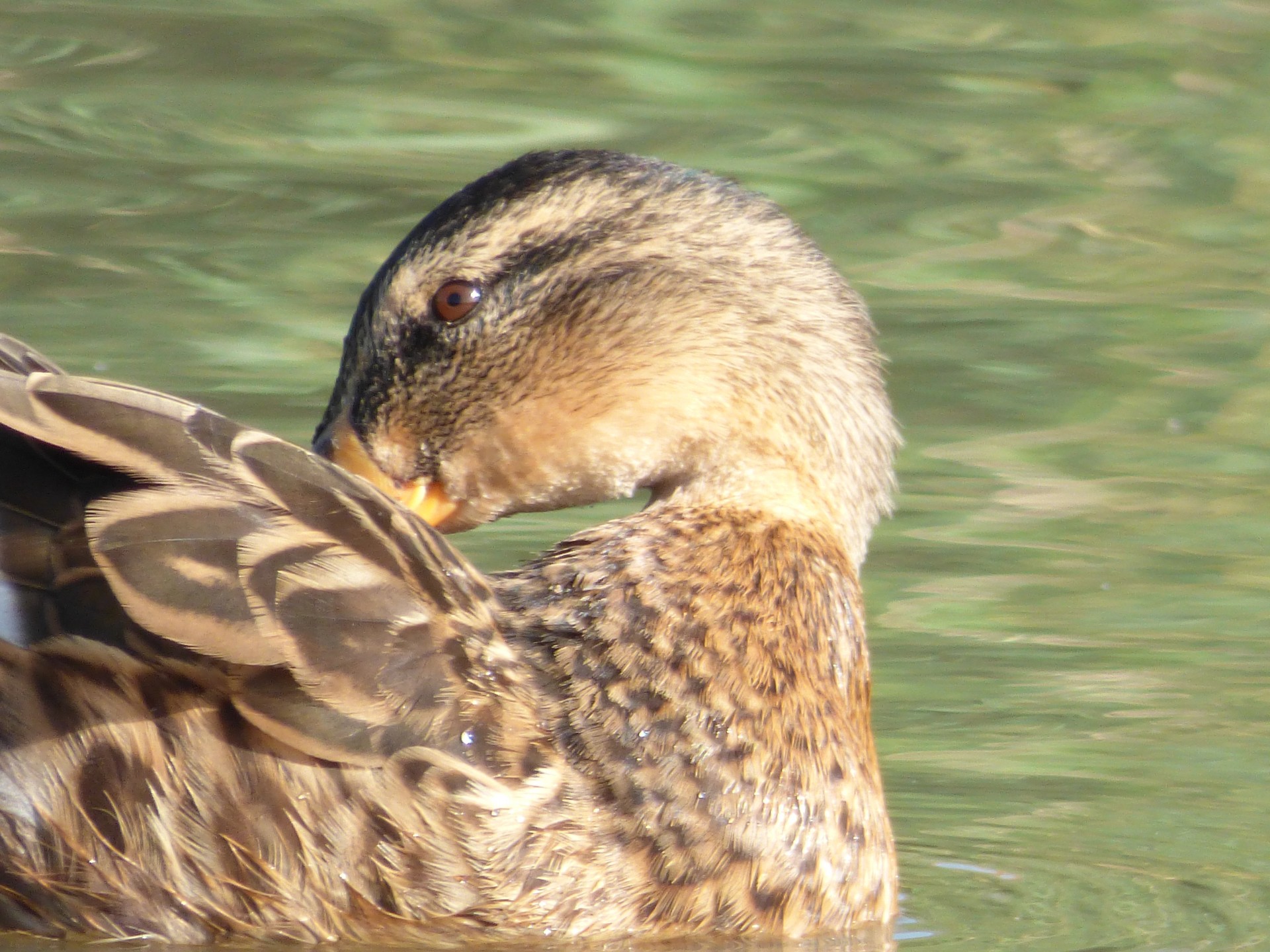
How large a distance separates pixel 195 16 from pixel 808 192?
3.66m

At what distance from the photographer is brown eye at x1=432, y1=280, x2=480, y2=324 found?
5672 mm

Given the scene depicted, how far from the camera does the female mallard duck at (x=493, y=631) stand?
15.4 feet

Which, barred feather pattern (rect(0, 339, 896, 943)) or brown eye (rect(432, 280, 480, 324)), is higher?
brown eye (rect(432, 280, 480, 324))

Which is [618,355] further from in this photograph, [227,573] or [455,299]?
[227,573]

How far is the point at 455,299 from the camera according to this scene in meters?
5.68

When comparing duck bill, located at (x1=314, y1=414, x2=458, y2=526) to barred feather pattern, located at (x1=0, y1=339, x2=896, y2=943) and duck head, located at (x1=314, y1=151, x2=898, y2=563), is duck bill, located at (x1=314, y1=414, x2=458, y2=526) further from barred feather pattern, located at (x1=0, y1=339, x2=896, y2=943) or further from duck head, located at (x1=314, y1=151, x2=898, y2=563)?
barred feather pattern, located at (x1=0, y1=339, x2=896, y2=943)

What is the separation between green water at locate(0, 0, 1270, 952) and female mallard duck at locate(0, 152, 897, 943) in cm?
58

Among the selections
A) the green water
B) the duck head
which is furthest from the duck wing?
the green water

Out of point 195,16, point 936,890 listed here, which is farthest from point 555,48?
point 936,890

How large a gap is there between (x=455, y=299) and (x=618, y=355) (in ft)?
1.27

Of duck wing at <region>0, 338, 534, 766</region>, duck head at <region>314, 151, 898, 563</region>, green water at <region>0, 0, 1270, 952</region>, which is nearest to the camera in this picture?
duck wing at <region>0, 338, 534, 766</region>

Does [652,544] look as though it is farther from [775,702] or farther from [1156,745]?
[1156,745]

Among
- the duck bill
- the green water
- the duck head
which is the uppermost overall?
the duck head

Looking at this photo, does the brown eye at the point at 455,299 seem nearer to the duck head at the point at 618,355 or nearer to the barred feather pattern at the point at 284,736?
the duck head at the point at 618,355
